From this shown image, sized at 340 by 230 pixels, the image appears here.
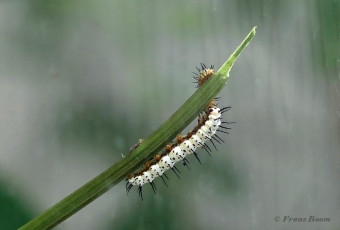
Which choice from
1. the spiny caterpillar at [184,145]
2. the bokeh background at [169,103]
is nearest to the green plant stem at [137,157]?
the spiny caterpillar at [184,145]

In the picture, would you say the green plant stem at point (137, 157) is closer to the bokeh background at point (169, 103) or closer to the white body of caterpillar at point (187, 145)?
the white body of caterpillar at point (187, 145)

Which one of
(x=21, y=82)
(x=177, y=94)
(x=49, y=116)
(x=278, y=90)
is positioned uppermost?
(x=21, y=82)

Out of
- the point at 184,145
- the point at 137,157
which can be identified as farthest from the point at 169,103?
the point at 137,157

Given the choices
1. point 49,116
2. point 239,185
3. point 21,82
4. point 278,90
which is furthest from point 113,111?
point 278,90

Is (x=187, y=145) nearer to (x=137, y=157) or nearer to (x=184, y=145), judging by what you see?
(x=184, y=145)

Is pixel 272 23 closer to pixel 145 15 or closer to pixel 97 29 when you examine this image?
pixel 145 15
